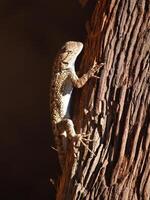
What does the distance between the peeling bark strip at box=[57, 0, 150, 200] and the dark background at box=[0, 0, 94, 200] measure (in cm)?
126

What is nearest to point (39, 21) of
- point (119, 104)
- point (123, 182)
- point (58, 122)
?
point (58, 122)

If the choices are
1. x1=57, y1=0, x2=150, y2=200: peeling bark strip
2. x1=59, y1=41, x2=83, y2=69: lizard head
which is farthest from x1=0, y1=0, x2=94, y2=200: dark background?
x1=57, y1=0, x2=150, y2=200: peeling bark strip

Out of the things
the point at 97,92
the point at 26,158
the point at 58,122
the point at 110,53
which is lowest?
the point at 26,158

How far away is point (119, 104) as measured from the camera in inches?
153

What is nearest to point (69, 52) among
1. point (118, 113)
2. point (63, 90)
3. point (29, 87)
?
point (63, 90)

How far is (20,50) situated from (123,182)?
2.07m

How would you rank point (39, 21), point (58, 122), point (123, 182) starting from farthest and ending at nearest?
point (39, 21)
point (58, 122)
point (123, 182)

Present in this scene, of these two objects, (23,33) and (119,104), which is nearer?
(119,104)

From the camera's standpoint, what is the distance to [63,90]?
441cm

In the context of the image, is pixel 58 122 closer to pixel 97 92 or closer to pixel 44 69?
pixel 97 92

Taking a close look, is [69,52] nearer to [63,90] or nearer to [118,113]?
[63,90]

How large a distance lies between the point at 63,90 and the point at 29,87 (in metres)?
1.01

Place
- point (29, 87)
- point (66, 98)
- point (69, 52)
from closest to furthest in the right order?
point (69, 52) → point (66, 98) → point (29, 87)

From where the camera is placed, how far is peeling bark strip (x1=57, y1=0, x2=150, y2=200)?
3.86 metres
